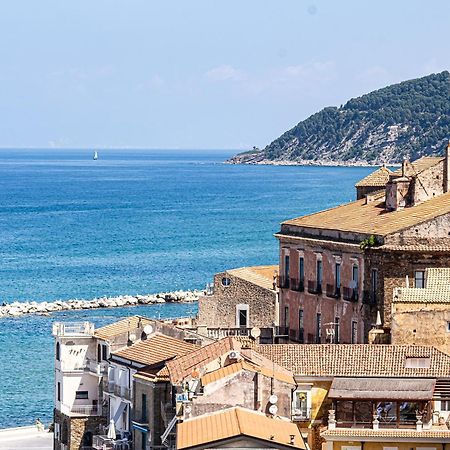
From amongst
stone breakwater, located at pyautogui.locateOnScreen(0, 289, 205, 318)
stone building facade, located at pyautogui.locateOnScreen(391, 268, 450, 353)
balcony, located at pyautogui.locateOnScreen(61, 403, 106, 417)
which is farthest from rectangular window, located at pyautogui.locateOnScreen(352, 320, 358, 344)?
stone breakwater, located at pyautogui.locateOnScreen(0, 289, 205, 318)

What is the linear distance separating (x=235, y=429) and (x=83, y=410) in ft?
57.7

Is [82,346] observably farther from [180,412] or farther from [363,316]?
[180,412]

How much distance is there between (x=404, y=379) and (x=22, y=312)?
74563mm

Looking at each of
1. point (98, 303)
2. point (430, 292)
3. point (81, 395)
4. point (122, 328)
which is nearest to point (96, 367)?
point (81, 395)

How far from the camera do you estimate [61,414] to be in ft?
200

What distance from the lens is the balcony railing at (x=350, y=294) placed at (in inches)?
2480

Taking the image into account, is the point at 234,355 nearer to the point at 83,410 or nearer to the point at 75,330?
the point at 83,410

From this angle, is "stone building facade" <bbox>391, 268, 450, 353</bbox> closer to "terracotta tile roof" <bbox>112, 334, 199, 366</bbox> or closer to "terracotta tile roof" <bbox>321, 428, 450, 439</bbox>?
"terracotta tile roof" <bbox>112, 334, 199, 366</bbox>

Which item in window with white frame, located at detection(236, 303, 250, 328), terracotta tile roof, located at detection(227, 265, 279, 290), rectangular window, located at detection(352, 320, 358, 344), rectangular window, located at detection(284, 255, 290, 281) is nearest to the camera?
rectangular window, located at detection(352, 320, 358, 344)

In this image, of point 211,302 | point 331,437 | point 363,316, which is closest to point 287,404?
point 331,437

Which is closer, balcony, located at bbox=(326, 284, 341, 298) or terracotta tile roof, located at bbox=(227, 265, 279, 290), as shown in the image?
balcony, located at bbox=(326, 284, 341, 298)

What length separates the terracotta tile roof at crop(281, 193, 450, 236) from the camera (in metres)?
61.9

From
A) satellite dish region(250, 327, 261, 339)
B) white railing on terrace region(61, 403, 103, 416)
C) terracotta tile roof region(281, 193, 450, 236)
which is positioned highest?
terracotta tile roof region(281, 193, 450, 236)

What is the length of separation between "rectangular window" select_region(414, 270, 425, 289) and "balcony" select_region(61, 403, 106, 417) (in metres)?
11.3
